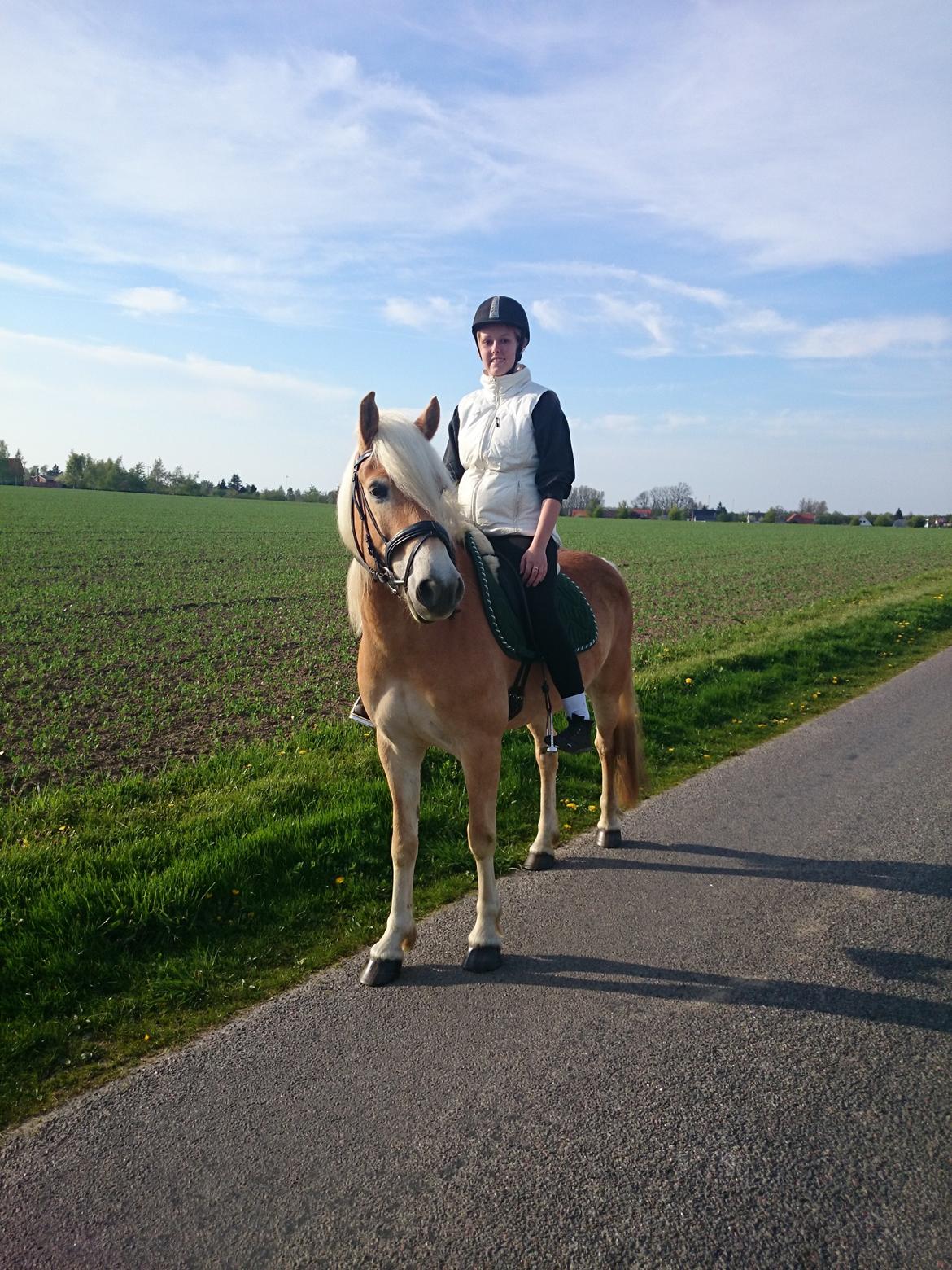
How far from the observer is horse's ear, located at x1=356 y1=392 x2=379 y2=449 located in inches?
146

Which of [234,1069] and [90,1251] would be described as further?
[234,1069]

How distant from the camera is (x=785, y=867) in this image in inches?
201

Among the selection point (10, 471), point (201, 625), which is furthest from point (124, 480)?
point (201, 625)

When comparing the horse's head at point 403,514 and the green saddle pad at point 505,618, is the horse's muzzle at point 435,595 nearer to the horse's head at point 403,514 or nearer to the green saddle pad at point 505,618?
the horse's head at point 403,514

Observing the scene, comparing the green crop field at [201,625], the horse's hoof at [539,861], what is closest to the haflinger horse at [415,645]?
the horse's hoof at [539,861]

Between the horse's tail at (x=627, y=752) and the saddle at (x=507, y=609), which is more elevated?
the saddle at (x=507, y=609)

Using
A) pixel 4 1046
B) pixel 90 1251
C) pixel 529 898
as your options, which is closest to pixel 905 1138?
pixel 529 898

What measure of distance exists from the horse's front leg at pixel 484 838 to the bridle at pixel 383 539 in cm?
97

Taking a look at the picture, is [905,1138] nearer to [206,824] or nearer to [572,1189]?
[572,1189]

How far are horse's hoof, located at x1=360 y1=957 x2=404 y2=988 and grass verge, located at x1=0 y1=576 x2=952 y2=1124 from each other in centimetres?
29

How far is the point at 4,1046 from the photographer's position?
10.6 ft

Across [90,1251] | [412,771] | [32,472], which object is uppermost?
[32,472]

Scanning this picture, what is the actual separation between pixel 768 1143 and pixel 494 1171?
95cm

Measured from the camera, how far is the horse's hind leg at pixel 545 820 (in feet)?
17.1
